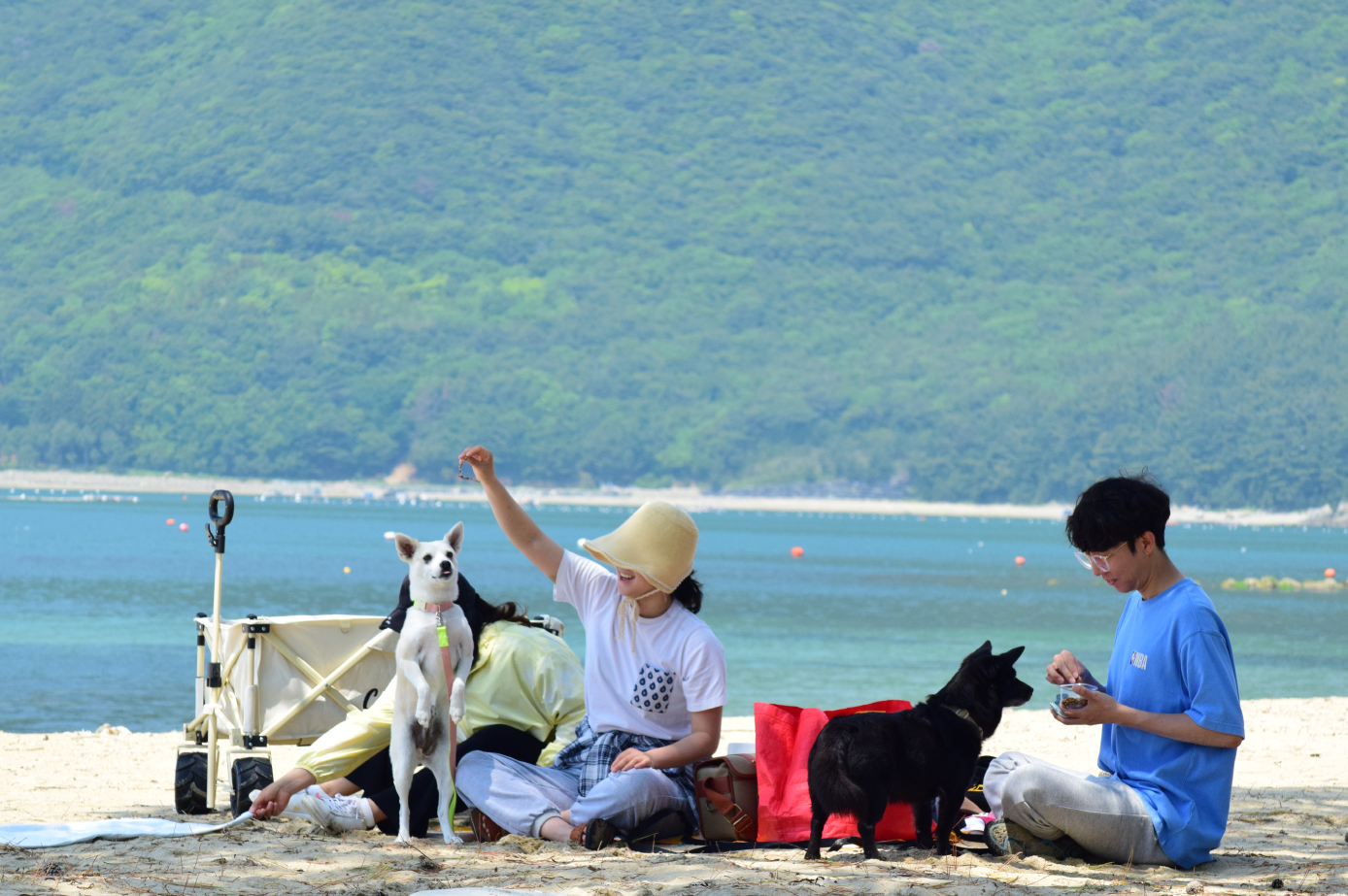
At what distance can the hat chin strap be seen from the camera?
516 cm

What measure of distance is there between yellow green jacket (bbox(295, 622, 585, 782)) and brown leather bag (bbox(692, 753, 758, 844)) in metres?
0.62

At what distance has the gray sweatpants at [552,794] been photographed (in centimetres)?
505

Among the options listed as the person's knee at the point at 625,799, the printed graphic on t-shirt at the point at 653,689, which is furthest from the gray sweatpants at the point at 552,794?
the printed graphic on t-shirt at the point at 653,689

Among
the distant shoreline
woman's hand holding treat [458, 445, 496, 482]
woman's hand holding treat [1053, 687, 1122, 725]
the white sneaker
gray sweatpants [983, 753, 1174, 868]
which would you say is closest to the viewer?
woman's hand holding treat [1053, 687, 1122, 725]

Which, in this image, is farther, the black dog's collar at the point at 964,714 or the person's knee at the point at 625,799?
the person's knee at the point at 625,799

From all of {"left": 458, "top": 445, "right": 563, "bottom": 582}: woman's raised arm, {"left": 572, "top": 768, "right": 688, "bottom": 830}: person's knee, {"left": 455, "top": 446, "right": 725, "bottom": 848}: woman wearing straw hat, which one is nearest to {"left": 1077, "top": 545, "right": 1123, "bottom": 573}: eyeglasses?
{"left": 455, "top": 446, "right": 725, "bottom": 848}: woman wearing straw hat

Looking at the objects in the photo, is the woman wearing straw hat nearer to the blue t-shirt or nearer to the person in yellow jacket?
the person in yellow jacket

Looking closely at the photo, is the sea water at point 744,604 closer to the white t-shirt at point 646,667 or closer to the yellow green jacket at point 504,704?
the yellow green jacket at point 504,704

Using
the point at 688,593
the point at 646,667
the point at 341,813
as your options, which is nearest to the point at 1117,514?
the point at 688,593

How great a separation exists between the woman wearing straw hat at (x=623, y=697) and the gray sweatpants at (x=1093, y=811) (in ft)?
3.50

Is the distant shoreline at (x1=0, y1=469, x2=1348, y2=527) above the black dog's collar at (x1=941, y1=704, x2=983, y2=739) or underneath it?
above

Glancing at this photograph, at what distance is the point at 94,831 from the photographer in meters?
5.26

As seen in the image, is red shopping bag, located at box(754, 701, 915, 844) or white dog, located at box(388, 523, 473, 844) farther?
red shopping bag, located at box(754, 701, 915, 844)

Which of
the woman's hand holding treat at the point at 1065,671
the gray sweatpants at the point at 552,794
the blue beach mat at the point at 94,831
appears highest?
the woman's hand holding treat at the point at 1065,671
